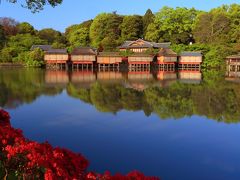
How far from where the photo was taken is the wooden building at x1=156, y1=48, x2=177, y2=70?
5550 cm

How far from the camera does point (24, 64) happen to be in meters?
59.9

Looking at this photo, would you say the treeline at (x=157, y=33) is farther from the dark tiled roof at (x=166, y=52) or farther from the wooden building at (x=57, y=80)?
the wooden building at (x=57, y=80)

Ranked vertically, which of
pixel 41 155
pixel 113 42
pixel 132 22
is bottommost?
pixel 41 155

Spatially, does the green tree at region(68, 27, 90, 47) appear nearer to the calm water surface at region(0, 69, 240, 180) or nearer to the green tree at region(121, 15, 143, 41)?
the green tree at region(121, 15, 143, 41)

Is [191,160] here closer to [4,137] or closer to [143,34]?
[4,137]

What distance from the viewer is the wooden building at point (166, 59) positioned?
5550 cm

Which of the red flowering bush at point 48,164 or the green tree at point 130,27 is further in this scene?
the green tree at point 130,27

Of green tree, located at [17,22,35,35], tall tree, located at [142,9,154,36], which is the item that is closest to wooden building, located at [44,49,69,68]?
green tree, located at [17,22,35,35]

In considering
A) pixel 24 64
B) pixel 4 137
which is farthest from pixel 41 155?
pixel 24 64

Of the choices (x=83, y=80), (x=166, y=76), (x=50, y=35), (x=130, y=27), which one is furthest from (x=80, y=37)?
(x=83, y=80)

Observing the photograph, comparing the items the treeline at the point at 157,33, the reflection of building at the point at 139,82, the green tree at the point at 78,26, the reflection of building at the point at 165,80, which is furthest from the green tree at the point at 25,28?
the reflection of building at the point at 165,80

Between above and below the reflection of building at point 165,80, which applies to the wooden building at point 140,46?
above

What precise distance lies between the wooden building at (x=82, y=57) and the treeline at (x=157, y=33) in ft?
12.3

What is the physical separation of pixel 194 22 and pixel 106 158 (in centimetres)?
5813
